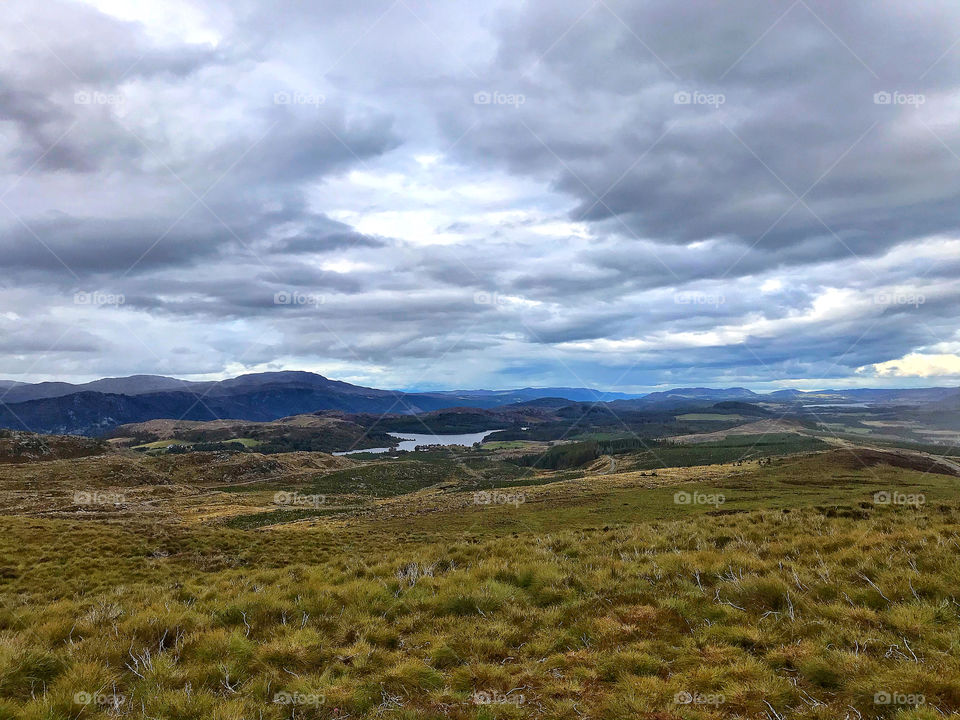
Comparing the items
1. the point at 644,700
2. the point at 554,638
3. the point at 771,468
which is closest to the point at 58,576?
the point at 554,638

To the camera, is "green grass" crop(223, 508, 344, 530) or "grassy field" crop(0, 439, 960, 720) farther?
"green grass" crop(223, 508, 344, 530)

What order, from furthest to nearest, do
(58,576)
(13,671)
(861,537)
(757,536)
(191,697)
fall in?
1. (58,576)
2. (757,536)
3. (861,537)
4. (13,671)
5. (191,697)

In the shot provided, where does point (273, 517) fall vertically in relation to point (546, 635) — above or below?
below

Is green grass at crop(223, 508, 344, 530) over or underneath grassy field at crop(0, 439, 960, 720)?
underneath

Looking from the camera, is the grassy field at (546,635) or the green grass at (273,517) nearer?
the grassy field at (546,635)

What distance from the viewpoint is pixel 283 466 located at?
508 ft

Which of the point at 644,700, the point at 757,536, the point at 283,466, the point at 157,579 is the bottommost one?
the point at 283,466

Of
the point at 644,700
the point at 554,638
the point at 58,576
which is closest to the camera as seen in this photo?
the point at 644,700

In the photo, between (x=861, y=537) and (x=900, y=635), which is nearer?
(x=900, y=635)

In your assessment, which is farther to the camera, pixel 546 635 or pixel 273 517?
pixel 273 517

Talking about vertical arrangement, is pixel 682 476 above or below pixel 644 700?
below

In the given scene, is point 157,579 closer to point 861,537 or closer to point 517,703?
point 517,703

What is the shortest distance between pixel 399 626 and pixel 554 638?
333 centimetres

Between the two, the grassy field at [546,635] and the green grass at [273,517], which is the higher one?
the grassy field at [546,635]
